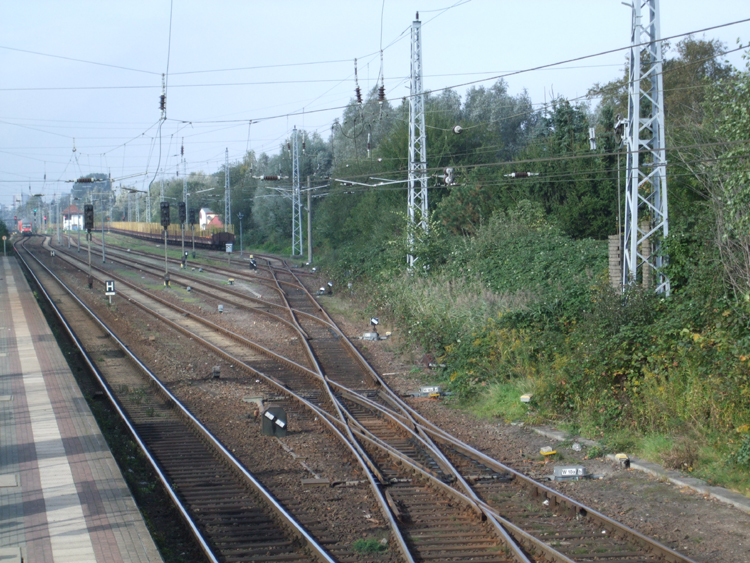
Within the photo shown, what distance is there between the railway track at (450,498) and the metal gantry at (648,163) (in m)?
5.39

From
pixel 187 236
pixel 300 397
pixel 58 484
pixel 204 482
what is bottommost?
pixel 204 482

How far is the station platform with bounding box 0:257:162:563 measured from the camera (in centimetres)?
643

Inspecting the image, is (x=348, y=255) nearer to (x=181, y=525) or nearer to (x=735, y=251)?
(x=735, y=251)

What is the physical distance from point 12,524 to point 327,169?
6113 cm

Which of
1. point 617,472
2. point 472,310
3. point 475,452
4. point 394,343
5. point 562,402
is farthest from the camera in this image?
point 394,343

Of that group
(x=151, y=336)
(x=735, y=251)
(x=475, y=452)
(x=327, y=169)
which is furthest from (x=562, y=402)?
(x=327, y=169)

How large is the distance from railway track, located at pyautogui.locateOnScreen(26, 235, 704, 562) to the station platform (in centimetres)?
284

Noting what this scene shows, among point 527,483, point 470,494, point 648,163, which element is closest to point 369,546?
point 470,494

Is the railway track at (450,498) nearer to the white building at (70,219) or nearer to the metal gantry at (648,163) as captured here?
the metal gantry at (648,163)

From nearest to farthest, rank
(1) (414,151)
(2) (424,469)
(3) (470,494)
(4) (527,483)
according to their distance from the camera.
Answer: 1. (3) (470,494)
2. (4) (527,483)
3. (2) (424,469)
4. (1) (414,151)

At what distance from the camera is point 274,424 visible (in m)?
11.0

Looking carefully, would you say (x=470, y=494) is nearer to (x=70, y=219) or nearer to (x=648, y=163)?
(x=648, y=163)

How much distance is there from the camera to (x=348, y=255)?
33.5 meters

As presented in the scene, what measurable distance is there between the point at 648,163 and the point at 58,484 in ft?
36.9
